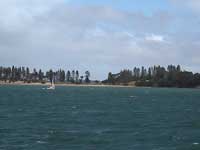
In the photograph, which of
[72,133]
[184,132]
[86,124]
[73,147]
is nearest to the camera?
[73,147]

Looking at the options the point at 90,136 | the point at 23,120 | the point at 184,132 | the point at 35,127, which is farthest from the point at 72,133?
the point at 23,120

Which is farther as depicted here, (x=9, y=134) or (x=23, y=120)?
(x=23, y=120)

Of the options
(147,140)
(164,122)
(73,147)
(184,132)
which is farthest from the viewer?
(164,122)

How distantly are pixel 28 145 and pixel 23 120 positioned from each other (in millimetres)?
28190

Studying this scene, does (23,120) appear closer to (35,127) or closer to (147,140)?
Result: (35,127)

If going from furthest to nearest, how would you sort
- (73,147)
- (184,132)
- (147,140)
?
(184,132)
(147,140)
(73,147)

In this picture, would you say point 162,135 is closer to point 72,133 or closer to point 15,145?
point 72,133

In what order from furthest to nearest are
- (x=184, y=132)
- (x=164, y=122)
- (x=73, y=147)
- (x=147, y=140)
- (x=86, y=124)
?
(x=164, y=122)
(x=86, y=124)
(x=184, y=132)
(x=147, y=140)
(x=73, y=147)

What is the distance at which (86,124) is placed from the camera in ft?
244

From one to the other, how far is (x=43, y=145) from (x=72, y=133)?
1086cm

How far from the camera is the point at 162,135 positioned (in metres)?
62.3

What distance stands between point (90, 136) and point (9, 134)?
8.62 metres

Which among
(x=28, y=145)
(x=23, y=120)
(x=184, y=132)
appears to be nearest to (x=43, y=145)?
(x=28, y=145)

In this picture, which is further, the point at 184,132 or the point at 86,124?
the point at 86,124
